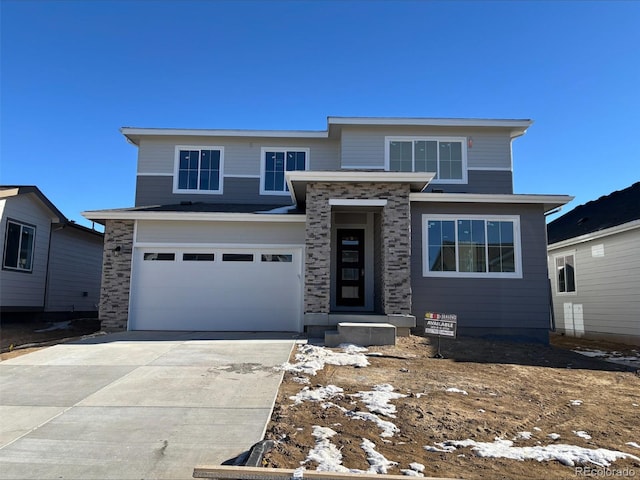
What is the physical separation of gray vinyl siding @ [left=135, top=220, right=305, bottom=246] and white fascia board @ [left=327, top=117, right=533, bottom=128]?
12.0 ft

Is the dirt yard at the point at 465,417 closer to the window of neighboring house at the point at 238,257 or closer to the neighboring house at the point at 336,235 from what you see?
the neighboring house at the point at 336,235

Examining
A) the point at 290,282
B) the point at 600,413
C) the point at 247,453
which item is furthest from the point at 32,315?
the point at 600,413

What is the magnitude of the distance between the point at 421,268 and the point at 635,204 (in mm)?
7928

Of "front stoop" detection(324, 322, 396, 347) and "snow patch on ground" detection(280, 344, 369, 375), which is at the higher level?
"front stoop" detection(324, 322, 396, 347)

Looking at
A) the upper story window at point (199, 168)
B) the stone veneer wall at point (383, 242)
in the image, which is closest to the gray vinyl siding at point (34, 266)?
the upper story window at point (199, 168)

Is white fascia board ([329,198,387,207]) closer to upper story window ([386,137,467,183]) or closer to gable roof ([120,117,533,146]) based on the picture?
upper story window ([386,137,467,183])

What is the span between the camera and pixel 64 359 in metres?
8.15

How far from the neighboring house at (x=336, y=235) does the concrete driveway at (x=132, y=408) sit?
107 inches

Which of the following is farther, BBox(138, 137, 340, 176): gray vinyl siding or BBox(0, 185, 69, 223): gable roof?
BBox(138, 137, 340, 176): gray vinyl siding

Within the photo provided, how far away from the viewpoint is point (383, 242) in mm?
10891

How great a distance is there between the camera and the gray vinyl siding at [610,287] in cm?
1247

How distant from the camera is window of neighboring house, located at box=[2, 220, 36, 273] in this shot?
12961 mm

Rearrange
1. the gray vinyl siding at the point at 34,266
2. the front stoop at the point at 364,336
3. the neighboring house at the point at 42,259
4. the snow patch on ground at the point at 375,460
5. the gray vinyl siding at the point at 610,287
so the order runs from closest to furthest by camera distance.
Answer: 1. the snow patch on ground at the point at 375,460
2. the front stoop at the point at 364,336
3. the gray vinyl siding at the point at 610,287
4. the gray vinyl siding at the point at 34,266
5. the neighboring house at the point at 42,259

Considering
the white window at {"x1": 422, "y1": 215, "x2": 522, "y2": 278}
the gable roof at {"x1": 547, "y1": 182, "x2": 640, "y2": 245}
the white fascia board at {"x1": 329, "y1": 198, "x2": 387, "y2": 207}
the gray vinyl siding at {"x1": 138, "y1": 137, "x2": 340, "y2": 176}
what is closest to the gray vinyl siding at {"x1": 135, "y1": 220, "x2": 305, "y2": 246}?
the white fascia board at {"x1": 329, "y1": 198, "x2": 387, "y2": 207}
